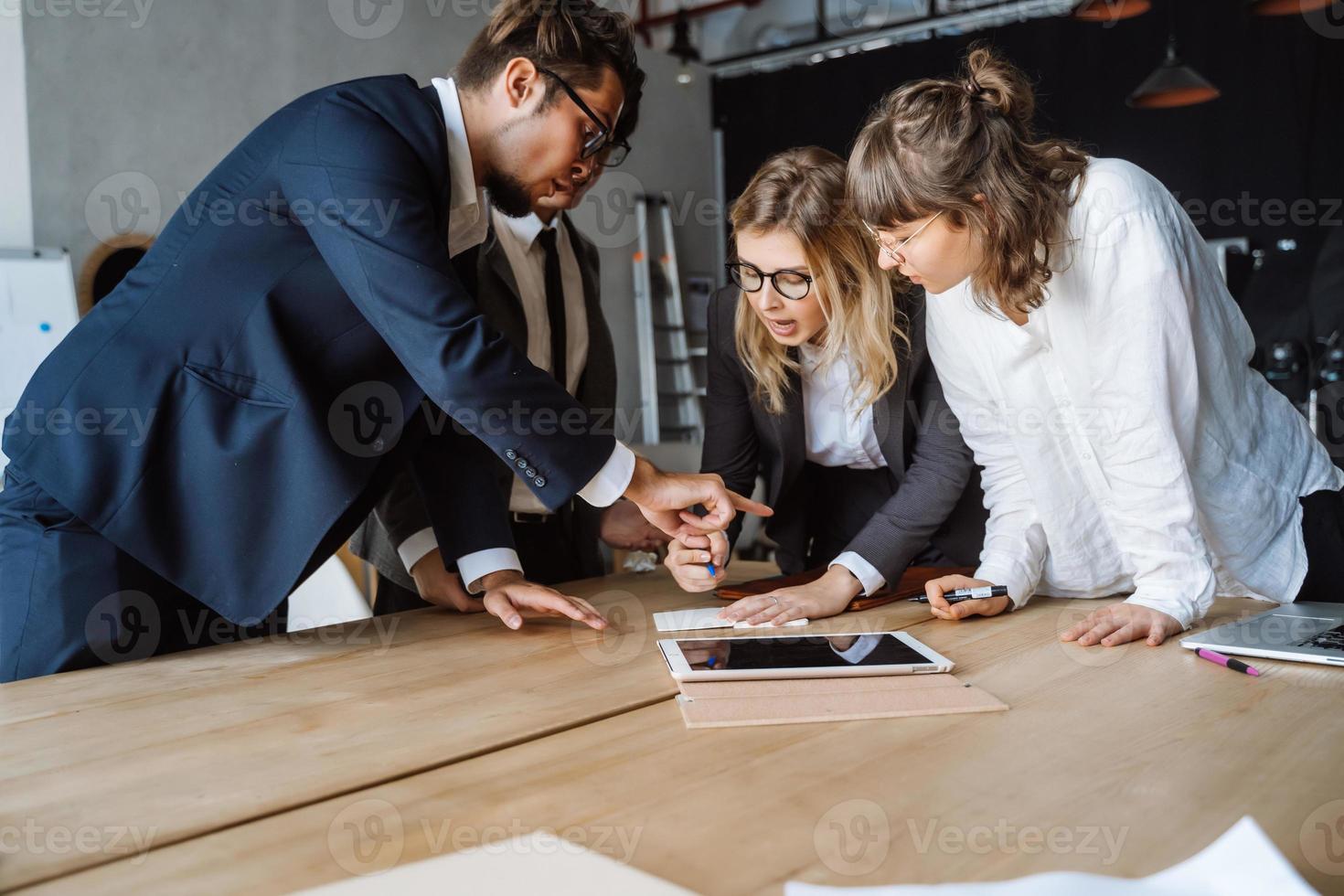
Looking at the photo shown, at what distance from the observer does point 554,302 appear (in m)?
2.35

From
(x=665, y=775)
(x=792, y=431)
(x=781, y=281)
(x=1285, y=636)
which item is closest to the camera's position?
(x=665, y=775)

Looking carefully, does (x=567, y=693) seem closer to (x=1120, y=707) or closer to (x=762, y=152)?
(x=1120, y=707)

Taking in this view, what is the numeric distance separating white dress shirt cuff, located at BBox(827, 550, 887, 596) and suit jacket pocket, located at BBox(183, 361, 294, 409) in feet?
3.03

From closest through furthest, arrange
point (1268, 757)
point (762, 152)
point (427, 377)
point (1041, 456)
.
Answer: point (1268, 757)
point (427, 377)
point (1041, 456)
point (762, 152)

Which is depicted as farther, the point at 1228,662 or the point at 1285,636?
the point at 1285,636

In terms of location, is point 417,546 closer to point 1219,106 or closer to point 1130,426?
point 1130,426

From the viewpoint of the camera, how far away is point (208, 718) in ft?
3.68

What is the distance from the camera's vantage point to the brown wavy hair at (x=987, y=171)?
4.87ft

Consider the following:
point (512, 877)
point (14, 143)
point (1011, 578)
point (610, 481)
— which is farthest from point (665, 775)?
point (14, 143)

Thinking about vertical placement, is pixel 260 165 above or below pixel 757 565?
above

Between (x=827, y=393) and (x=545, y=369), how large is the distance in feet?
1.81

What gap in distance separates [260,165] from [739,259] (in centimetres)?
87

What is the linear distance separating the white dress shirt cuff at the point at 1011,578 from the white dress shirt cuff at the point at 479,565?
762mm

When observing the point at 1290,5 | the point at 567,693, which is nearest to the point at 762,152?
the point at 1290,5
